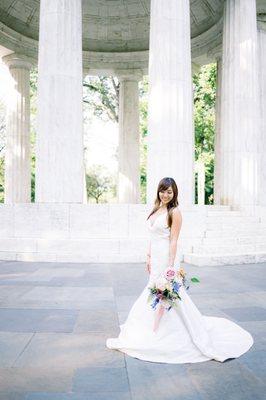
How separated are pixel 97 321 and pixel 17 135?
28.0 metres

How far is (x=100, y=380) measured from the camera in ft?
19.6

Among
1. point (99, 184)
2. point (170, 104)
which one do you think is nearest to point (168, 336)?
point (170, 104)

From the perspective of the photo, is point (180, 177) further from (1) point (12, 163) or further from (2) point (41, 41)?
(1) point (12, 163)

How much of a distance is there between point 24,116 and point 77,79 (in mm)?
15849

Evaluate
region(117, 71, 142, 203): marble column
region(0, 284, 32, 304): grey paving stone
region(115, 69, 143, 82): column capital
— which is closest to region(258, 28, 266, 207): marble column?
region(117, 71, 142, 203): marble column

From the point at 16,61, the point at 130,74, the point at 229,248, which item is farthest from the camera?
the point at 130,74

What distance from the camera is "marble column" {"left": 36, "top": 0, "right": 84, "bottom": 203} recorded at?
64.1ft

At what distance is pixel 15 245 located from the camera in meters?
18.8

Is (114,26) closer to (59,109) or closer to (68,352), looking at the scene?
(59,109)

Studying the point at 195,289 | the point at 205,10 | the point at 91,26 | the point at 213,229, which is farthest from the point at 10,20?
the point at 195,289

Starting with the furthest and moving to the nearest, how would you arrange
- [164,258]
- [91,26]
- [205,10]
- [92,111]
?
1. [92,111]
2. [91,26]
3. [205,10]
4. [164,258]

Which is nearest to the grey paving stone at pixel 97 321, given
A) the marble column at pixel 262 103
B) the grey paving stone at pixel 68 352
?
the grey paving stone at pixel 68 352

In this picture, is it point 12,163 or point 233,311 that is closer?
point 233,311

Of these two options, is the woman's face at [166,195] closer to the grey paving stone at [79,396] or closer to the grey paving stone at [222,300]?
the grey paving stone at [79,396]
